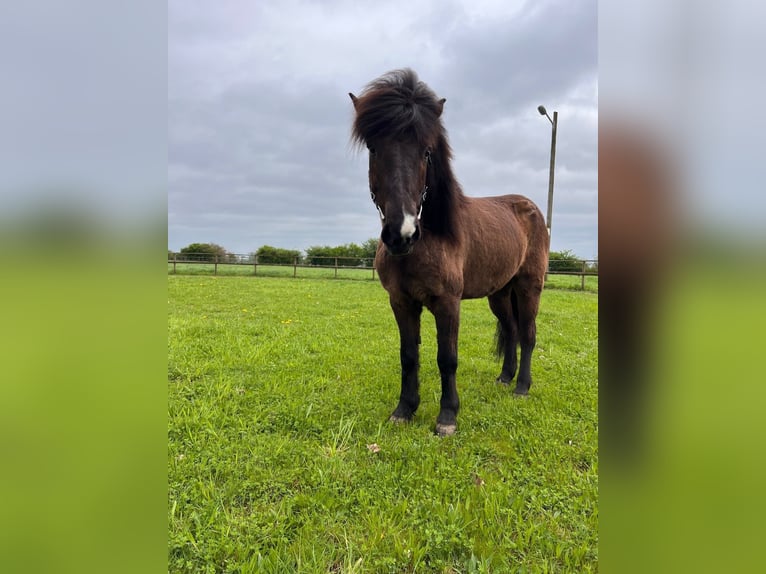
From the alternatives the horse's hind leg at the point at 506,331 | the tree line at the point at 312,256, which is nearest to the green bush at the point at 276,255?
the tree line at the point at 312,256

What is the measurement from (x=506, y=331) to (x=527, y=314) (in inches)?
14.3

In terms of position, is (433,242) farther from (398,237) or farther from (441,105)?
(441,105)

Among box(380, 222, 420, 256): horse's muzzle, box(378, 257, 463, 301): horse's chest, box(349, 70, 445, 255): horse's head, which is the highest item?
box(349, 70, 445, 255): horse's head

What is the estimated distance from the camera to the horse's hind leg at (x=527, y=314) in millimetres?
4648

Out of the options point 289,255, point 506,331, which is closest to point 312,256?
point 289,255

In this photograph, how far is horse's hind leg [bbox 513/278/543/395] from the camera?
4.65 metres

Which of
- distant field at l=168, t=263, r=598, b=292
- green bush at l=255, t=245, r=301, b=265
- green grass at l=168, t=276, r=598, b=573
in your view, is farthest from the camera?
green bush at l=255, t=245, r=301, b=265

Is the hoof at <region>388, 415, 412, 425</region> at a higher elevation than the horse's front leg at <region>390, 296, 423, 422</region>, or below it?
below

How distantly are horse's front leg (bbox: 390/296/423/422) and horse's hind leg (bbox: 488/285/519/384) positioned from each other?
1640 millimetres

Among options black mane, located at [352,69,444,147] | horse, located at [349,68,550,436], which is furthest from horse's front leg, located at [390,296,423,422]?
black mane, located at [352,69,444,147]

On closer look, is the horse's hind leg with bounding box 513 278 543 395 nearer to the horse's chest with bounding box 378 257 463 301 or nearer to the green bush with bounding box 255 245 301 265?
the horse's chest with bounding box 378 257 463 301

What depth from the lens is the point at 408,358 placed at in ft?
12.2
